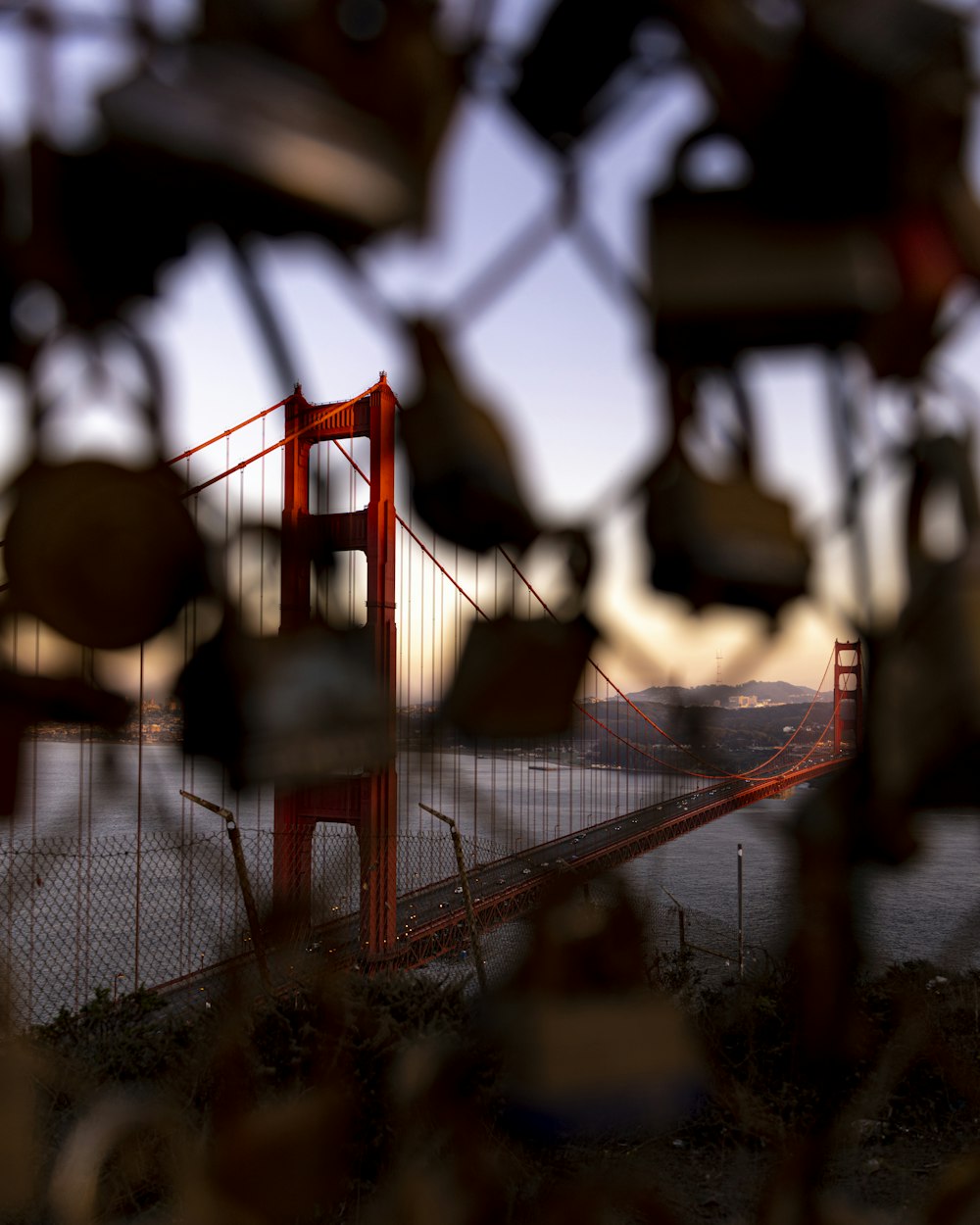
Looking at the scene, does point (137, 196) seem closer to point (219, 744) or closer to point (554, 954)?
point (219, 744)

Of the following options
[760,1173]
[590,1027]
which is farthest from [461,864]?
[760,1173]

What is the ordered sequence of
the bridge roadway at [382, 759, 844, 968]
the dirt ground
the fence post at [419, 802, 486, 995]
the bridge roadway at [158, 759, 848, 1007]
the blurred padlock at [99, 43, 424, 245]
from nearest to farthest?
1. the blurred padlock at [99, 43, 424, 245]
2. the fence post at [419, 802, 486, 995]
3. the dirt ground
4. the bridge roadway at [158, 759, 848, 1007]
5. the bridge roadway at [382, 759, 844, 968]

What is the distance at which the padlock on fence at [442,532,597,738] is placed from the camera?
25 cm

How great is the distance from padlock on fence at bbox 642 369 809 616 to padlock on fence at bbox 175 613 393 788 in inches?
3.8

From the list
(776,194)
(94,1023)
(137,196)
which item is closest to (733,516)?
(776,194)

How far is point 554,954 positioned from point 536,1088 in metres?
0.04

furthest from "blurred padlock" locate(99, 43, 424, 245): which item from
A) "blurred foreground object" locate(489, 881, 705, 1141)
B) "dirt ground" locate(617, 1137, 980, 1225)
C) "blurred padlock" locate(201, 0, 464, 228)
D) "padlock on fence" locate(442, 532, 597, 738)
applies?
"dirt ground" locate(617, 1137, 980, 1225)

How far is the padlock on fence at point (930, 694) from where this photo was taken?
23 cm

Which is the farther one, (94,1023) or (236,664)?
(94,1023)

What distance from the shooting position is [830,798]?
0.24 metres

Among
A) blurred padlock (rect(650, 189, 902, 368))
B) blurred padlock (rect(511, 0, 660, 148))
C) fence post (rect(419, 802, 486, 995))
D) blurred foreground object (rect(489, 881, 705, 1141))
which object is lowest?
fence post (rect(419, 802, 486, 995))

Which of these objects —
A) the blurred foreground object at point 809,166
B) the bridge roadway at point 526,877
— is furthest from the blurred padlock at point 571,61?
the bridge roadway at point 526,877

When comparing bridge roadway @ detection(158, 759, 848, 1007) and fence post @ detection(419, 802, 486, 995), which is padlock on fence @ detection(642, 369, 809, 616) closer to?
fence post @ detection(419, 802, 486, 995)

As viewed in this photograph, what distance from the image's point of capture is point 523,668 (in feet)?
0.83
